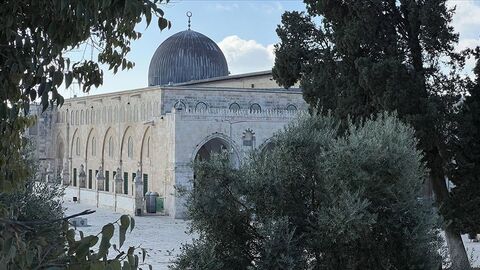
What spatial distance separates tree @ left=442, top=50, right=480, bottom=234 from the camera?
35.8ft

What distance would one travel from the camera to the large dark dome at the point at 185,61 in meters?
37.5

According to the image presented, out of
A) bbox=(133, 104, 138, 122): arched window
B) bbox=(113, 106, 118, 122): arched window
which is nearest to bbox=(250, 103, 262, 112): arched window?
bbox=(133, 104, 138, 122): arched window

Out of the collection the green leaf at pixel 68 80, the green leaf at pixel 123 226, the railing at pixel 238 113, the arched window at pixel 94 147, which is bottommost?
the green leaf at pixel 123 226

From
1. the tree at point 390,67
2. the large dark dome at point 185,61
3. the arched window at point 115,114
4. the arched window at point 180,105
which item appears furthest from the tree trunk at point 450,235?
the arched window at point 115,114

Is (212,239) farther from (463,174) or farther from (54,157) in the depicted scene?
(54,157)

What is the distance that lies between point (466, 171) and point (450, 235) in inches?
54.2

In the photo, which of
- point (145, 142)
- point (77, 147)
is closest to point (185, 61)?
point (145, 142)

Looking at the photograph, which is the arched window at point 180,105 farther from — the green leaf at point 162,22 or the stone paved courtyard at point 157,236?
the green leaf at point 162,22

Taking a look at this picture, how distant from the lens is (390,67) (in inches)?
427

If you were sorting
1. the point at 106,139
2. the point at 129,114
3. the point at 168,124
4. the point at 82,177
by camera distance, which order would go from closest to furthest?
1. the point at 168,124
2. the point at 129,114
3. the point at 82,177
4. the point at 106,139

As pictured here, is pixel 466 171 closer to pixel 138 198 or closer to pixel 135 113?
pixel 138 198

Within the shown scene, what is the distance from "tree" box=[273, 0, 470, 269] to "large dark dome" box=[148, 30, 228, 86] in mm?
25161

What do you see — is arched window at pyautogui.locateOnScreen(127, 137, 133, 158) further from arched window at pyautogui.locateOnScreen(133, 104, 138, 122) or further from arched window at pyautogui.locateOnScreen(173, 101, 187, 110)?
arched window at pyautogui.locateOnScreen(173, 101, 187, 110)

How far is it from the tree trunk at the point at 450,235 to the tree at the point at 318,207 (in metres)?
3.04
